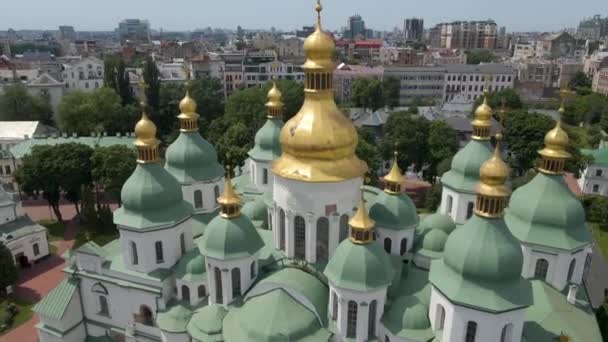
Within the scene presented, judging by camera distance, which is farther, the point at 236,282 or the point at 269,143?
the point at 269,143

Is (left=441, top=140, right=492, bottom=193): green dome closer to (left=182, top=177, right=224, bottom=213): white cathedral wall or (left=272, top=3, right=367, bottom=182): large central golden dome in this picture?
(left=272, top=3, right=367, bottom=182): large central golden dome

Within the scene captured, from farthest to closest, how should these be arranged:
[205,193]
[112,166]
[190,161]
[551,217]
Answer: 1. [112,166]
2. [205,193]
3. [190,161]
4. [551,217]

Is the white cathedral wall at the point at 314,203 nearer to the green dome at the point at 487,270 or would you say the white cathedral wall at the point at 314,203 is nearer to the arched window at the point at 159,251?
the green dome at the point at 487,270

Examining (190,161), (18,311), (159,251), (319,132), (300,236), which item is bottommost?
(18,311)

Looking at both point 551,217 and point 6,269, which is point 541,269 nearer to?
point 551,217

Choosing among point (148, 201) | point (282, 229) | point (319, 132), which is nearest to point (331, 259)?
point (282, 229)

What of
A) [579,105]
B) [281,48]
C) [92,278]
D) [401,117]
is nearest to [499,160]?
[92,278]

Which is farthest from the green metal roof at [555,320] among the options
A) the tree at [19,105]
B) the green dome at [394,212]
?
the tree at [19,105]

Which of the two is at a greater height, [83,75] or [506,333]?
[83,75]
